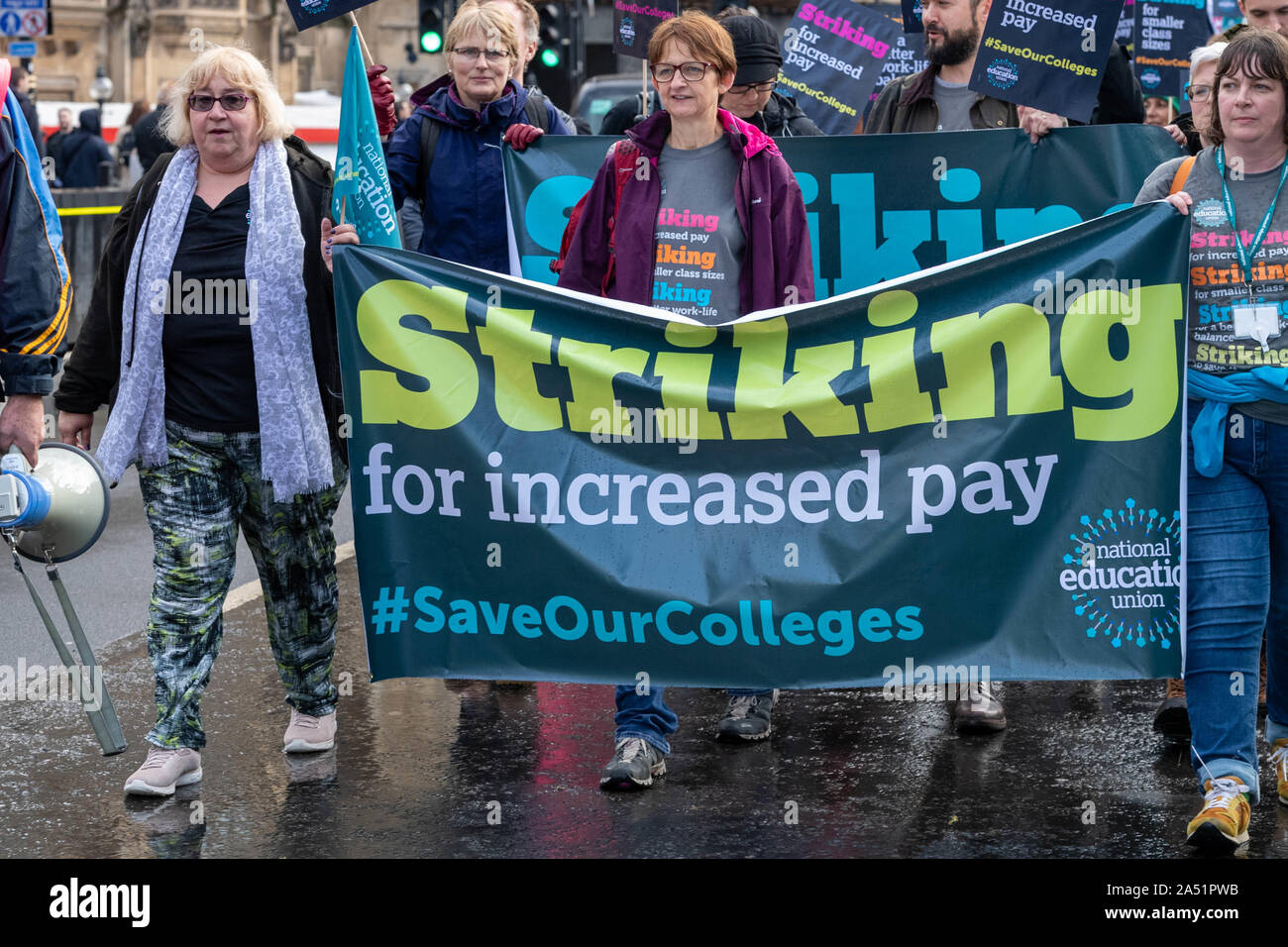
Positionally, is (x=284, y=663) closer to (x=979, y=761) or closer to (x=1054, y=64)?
(x=979, y=761)

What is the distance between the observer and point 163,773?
16.8ft

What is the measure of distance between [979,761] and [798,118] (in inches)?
114

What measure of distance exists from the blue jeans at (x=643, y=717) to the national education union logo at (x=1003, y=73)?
2.45m

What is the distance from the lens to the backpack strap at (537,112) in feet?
22.6

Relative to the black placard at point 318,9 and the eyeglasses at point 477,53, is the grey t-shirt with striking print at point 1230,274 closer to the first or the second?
the black placard at point 318,9

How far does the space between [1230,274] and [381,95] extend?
307cm

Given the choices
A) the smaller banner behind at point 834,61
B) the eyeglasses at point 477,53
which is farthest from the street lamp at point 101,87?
the eyeglasses at point 477,53

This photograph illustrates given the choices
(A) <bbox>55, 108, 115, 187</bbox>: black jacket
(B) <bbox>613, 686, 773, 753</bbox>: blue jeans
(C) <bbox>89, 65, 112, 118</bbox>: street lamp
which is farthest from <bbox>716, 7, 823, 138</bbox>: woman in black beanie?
(C) <bbox>89, 65, 112, 118</bbox>: street lamp

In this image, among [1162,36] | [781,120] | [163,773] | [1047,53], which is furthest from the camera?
[1162,36]

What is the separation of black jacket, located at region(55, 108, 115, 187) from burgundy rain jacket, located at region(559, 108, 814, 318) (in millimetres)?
17795

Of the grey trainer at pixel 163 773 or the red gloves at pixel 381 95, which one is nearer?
the grey trainer at pixel 163 773

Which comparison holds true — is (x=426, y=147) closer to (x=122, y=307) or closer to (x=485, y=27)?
(x=485, y=27)

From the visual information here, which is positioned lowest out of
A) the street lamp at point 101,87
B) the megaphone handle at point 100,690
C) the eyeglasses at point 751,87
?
the megaphone handle at point 100,690

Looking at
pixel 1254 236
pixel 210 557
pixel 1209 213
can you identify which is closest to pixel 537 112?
pixel 210 557
